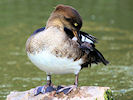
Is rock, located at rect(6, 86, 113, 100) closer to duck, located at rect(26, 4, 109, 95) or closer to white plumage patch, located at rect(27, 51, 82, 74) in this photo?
duck, located at rect(26, 4, 109, 95)

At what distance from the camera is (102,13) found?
1569cm

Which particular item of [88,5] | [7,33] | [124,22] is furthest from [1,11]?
[124,22]

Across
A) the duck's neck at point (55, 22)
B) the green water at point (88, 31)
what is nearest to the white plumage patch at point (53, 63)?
the duck's neck at point (55, 22)

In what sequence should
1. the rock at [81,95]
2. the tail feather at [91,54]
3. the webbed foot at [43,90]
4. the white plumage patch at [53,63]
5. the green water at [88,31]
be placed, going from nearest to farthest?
the white plumage patch at [53,63]
the rock at [81,95]
the tail feather at [91,54]
the webbed foot at [43,90]
the green water at [88,31]

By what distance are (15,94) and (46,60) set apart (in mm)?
1214

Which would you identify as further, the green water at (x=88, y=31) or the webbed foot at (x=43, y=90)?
the green water at (x=88, y=31)

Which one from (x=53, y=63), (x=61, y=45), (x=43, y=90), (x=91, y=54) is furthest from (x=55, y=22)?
(x=43, y=90)

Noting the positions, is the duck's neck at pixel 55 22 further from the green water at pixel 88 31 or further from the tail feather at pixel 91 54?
the green water at pixel 88 31

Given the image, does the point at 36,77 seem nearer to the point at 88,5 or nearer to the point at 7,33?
the point at 7,33

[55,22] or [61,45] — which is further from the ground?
[55,22]

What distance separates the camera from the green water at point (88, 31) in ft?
29.3

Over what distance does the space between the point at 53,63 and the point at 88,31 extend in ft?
24.6

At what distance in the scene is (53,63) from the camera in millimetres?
5668

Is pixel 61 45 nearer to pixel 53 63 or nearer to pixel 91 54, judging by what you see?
pixel 53 63
